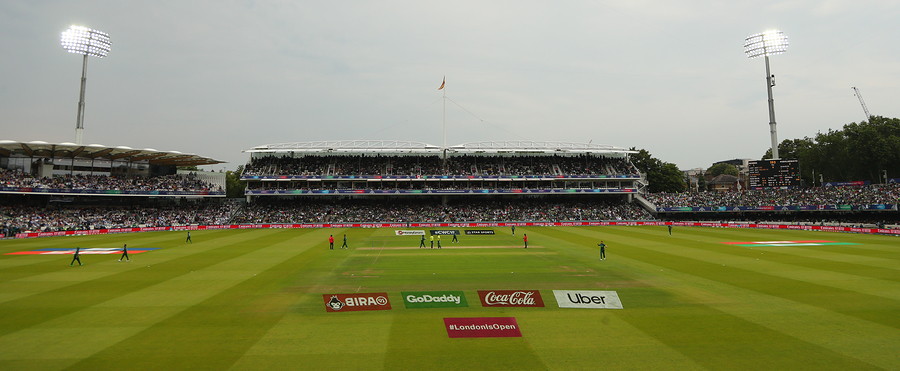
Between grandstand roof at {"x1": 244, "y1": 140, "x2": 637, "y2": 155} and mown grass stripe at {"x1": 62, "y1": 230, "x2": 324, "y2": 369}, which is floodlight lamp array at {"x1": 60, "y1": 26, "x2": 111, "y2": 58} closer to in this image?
grandstand roof at {"x1": 244, "y1": 140, "x2": 637, "y2": 155}

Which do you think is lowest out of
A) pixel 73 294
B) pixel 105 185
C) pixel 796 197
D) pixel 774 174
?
pixel 73 294

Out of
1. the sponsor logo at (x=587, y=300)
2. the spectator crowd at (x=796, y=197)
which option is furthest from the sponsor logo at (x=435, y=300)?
the spectator crowd at (x=796, y=197)

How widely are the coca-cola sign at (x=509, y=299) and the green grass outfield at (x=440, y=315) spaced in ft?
0.91

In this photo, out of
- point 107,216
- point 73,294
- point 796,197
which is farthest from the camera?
point 796,197

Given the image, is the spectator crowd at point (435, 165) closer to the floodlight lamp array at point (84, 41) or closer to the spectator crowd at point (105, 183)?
the spectator crowd at point (105, 183)

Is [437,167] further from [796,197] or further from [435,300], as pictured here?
[435,300]

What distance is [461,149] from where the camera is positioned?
70000 millimetres

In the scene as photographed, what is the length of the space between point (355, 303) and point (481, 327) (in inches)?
175

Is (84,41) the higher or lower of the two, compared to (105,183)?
higher

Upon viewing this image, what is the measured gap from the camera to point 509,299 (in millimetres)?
13969

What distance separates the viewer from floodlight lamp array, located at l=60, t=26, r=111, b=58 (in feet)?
175

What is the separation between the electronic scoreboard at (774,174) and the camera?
4938 centimetres

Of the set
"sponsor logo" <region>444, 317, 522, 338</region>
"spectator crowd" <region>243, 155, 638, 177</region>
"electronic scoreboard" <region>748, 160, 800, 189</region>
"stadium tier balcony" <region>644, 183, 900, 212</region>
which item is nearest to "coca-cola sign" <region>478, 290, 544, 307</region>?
"sponsor logo" <region>444, 317, 522, 338</region>

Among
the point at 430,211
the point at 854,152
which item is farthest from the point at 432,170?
the point at 854,152
